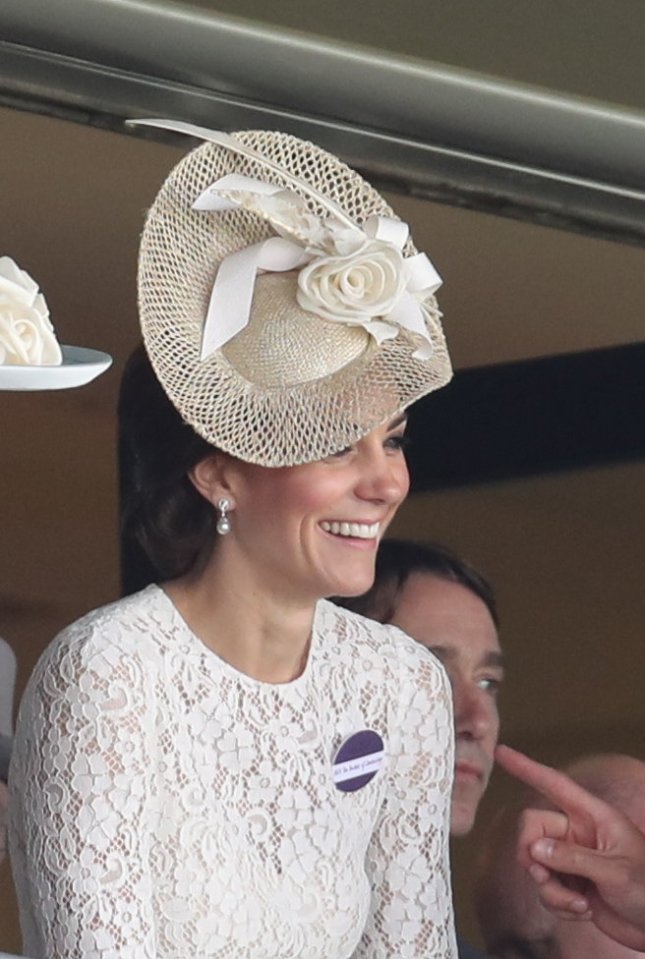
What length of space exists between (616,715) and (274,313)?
1.35 ft

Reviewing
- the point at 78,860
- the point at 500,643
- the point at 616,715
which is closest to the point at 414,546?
the point at 500,643

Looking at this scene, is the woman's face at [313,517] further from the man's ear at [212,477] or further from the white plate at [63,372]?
the white plate at [63,372]

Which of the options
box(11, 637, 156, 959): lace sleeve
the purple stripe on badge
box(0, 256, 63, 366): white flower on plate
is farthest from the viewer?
the purple stripe on badge

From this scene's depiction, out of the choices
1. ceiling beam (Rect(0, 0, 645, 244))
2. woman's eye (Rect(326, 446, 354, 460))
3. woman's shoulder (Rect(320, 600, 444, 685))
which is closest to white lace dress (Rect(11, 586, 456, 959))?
woman's shoulder (Rect(320, 600, 444, 685))

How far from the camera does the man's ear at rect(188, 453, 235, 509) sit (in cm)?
120

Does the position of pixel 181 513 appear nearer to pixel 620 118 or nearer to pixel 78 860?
pixel 78 860

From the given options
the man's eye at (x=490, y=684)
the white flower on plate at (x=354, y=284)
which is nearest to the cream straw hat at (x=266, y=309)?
the white flower on plate at (x=354, y=284)

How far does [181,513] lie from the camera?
1213mm

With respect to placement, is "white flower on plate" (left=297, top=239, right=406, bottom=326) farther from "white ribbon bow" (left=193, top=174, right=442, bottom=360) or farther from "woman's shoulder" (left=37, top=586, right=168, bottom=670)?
"woman's shoulder" (left=37, top=586, right=168, bottom=670)

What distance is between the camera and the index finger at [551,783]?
4.20 ft

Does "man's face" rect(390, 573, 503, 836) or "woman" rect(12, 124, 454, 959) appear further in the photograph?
"man's face" rect(390, 573, 503, 836)

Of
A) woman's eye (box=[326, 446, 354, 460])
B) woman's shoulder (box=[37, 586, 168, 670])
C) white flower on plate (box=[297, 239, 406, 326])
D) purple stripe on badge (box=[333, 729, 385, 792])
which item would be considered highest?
white flower on plate (box=[297, 239, 406, 326])

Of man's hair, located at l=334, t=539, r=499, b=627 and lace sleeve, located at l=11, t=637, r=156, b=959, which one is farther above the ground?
man's hair, located at l=334, t=539, r=499, b=627

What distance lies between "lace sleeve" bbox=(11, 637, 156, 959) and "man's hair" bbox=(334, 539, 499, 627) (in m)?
0.20
